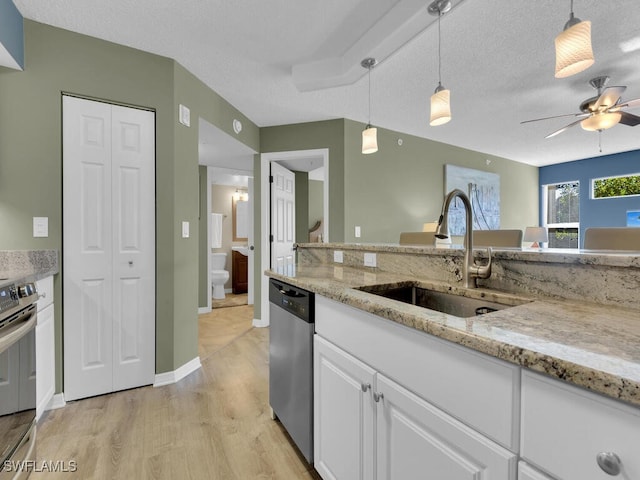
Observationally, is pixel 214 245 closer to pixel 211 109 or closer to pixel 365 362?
pixel 211 109

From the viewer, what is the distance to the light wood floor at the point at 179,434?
1.50 m

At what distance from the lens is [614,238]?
73.1 inches

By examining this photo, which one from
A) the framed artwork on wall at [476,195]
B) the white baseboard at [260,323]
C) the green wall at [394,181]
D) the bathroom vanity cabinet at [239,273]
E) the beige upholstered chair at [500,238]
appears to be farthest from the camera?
the bathroom vanity cabinet at [239,273]

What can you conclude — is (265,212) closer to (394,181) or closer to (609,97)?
(394,181)

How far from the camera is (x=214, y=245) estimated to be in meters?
5.88

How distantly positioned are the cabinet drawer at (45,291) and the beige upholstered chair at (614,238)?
3.29m

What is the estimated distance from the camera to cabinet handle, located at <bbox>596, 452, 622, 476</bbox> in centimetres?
47

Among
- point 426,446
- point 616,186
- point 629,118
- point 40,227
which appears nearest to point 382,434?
point 426,446

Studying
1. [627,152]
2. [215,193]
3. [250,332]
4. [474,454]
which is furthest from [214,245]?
[627,152]

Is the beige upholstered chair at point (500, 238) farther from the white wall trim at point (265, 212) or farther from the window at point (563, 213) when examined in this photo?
the window at point (563, 213)

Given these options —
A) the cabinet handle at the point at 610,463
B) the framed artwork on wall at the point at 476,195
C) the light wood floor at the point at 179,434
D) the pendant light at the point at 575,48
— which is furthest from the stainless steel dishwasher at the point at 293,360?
the framed artwork on wall at the point at 476,195

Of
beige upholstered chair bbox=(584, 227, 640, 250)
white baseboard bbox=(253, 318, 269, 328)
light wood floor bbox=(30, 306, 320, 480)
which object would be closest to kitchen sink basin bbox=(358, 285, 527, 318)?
light wood floor bbox=(30, 306, 320, 480)

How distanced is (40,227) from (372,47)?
95.9 inches

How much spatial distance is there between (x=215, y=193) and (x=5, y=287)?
496 cm
